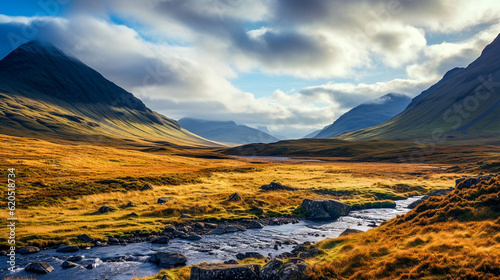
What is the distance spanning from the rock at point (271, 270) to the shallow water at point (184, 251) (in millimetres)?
8550

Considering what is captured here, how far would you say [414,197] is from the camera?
60750 millimetres

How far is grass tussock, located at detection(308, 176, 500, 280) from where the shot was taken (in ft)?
51.1

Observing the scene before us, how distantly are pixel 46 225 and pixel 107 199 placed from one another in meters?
14.6

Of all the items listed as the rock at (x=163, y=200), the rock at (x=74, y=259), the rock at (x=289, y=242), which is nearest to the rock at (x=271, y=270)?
the rock at (x=289, y=242)

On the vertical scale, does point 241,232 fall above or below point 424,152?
below

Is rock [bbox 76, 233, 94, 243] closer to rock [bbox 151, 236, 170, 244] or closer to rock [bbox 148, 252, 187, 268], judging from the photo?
rock [bbox 151, 236, 170, 244]

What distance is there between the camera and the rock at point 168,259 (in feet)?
84.4

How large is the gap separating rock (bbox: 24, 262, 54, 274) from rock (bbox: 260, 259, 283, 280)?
18.2 meters

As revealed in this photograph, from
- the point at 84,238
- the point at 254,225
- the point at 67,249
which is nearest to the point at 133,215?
the point at 84,238

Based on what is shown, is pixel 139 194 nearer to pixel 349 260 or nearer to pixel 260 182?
pixel 260 182

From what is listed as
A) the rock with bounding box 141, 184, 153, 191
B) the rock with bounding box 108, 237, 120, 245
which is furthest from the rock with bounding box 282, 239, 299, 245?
the rock with bounding box 141, 184, 153, 191

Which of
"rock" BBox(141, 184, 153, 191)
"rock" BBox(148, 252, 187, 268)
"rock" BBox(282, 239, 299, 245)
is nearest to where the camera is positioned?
"rock" BBox(148, 252, 187, 268)

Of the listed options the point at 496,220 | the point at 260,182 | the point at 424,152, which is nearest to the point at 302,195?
the point at 260,182

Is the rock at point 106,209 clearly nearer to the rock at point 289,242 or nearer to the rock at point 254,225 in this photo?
the rock at point 254,225
